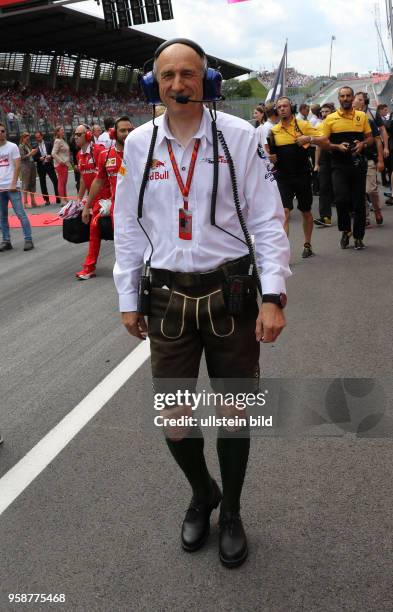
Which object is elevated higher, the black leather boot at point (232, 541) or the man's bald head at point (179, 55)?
the man's bald head at point (179, 55)

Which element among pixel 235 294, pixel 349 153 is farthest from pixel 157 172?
pixel 349 153

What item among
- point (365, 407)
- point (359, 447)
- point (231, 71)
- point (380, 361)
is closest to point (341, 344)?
point (380, 361)

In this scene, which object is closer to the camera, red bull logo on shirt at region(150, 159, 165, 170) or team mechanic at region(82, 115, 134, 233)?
red bull logo on shirt at region(150, 159, 165, 170)

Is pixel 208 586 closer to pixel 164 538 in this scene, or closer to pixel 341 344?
pixel 164 538

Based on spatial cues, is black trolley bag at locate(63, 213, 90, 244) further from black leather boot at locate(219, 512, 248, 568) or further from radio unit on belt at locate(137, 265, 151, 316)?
black leather boot at locate(219, 512, 248, 568)

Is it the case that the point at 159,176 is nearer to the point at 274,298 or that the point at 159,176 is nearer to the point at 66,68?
the point at 274,298

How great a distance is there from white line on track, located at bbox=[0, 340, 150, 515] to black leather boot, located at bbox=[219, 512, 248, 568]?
3.65 feet

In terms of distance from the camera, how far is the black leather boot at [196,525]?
2.76 metres

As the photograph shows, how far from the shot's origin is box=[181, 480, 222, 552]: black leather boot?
276 cm

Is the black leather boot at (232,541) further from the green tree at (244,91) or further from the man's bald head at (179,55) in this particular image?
the green tree at (244,91)

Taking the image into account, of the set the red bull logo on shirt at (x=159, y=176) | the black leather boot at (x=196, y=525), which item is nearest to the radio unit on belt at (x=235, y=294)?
the red bull logo on shirt at (x=159, y=176)

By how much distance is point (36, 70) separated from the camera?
6131cm

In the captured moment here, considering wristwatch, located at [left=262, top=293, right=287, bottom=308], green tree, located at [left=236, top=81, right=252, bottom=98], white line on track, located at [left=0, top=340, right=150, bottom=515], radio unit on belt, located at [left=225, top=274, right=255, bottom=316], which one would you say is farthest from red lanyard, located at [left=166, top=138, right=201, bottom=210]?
green tree, located at [left=236, top=81, right=252, bottom=98]

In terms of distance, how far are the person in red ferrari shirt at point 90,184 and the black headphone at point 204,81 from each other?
528 cm
